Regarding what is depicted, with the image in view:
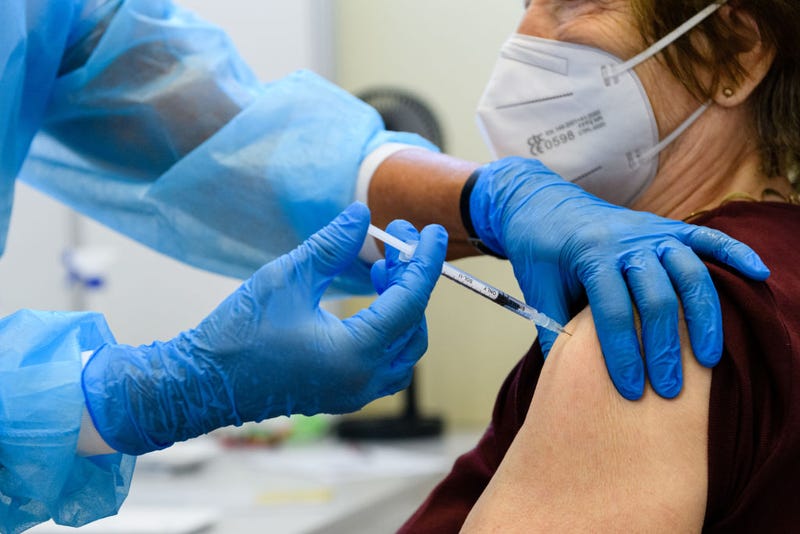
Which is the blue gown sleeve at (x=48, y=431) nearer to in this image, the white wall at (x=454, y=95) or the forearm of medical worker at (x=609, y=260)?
the forearm of medical worker at (x=609, y=260)

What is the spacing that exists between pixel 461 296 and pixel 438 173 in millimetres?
1950

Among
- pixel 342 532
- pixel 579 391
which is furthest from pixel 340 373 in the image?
pixel 342 532

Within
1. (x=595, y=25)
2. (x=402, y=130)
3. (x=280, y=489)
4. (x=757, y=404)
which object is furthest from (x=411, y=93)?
(x=757, y=404)

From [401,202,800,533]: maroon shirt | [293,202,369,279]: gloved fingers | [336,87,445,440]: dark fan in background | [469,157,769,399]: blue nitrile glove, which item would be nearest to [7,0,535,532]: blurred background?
[336,87,445,440]: dark fan in background

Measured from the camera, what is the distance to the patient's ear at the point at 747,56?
1.06m

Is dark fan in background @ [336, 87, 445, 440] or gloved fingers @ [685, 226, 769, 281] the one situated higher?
gloved fingers @ [685, 226, 769, 281]

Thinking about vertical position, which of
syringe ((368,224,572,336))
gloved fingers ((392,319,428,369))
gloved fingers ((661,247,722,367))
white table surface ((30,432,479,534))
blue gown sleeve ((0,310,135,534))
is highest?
gloved fingers ((661,247,722,367))

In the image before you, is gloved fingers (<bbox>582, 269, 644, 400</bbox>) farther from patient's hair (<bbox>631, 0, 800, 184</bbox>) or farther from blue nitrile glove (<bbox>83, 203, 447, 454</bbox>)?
patient's hair (<bbox>631, 0, 800, 184</bbox>)

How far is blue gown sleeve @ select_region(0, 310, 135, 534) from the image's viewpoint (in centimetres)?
94

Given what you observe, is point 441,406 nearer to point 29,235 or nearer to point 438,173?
point 29,235

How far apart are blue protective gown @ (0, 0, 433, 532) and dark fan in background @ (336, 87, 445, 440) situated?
1.31 m

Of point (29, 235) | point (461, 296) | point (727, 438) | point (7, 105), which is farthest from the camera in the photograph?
point (461, 296)

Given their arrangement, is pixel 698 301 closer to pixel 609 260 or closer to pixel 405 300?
pixel 609 260

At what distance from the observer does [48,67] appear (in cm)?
136
